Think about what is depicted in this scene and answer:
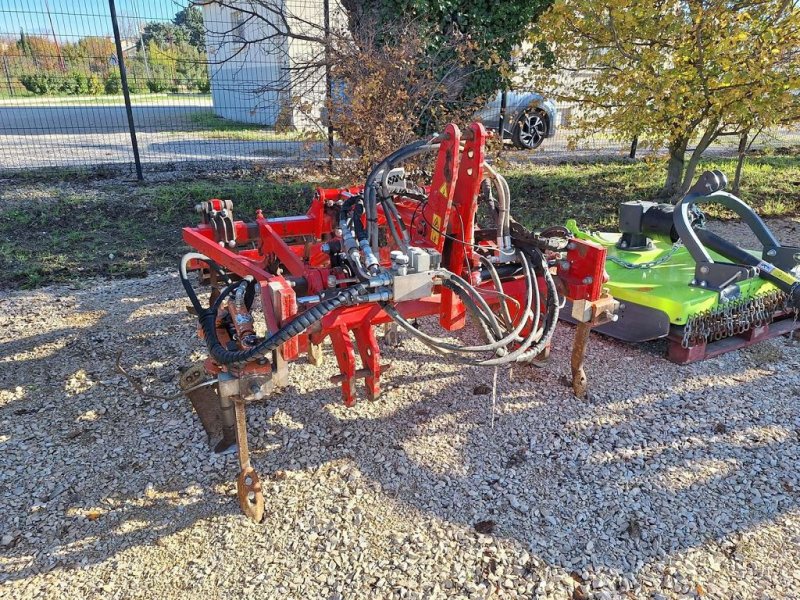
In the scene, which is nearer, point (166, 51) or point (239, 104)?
point (166, 51)

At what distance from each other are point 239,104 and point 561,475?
537 inches

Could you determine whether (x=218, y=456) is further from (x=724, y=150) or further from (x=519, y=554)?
(x=724, y=150)

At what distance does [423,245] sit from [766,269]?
98.8 inches

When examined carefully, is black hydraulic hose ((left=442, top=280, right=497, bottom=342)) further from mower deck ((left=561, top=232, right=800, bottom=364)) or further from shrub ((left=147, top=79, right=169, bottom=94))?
shrub ((left=147, top=79, right=169, bottom=94))

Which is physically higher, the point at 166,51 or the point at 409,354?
the point at 166,51

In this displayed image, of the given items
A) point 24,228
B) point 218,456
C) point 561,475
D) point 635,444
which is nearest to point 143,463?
point 218,456

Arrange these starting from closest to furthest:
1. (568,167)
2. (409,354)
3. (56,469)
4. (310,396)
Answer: (56,469) < (310,396) < (409,354) < (568,167)

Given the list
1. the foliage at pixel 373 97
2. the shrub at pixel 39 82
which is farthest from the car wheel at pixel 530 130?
the shrub at pixel 39 82

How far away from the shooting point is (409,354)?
415 cm

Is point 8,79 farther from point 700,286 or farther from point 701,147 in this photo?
point 700,286

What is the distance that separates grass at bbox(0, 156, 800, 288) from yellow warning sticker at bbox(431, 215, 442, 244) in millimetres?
3682

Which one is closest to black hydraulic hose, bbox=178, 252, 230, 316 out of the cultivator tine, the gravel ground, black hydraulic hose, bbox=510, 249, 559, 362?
the cultivator tine

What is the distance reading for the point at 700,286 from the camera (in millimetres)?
4043

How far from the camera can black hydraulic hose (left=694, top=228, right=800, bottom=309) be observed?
4011 mm
